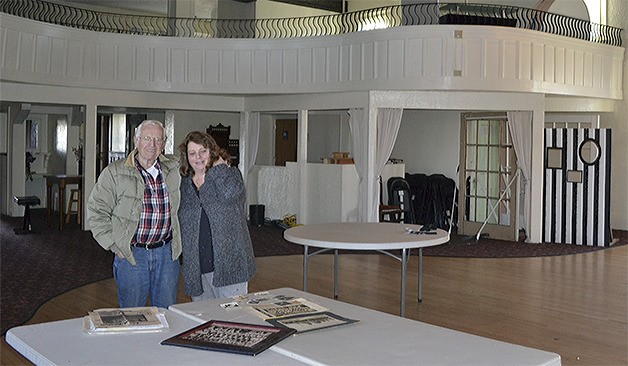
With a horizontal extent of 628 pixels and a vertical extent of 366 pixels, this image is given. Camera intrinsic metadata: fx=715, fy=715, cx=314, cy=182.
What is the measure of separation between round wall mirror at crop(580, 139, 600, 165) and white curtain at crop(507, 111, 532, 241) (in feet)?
2.80

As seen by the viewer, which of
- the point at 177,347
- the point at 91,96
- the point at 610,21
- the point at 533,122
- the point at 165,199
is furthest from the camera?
the point at 610,21

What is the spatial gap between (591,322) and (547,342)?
0.92 meters

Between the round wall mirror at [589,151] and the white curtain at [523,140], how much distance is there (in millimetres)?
852

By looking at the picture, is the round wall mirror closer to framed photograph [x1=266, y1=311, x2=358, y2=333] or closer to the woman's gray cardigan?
the woman's gray cardigan

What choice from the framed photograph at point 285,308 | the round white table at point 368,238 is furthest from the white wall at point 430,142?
the framed photograph at point 285,308

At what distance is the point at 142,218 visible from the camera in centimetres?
384

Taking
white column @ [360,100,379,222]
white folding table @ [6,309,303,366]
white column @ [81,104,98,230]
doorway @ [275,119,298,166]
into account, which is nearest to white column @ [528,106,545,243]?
white column @ [360,100,379,222]

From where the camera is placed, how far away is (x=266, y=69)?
12.7 meters

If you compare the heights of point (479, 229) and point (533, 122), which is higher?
point (533, 122)

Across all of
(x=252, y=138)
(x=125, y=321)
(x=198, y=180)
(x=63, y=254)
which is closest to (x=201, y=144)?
(x=198, y=180)

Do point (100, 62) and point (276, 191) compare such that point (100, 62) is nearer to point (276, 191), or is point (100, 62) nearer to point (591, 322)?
point (276, 191)

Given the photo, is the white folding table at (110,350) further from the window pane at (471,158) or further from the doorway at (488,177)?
the window pane at (471,158)

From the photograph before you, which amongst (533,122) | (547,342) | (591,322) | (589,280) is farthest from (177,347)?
(533,122)

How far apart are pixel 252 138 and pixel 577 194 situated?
6085mm
